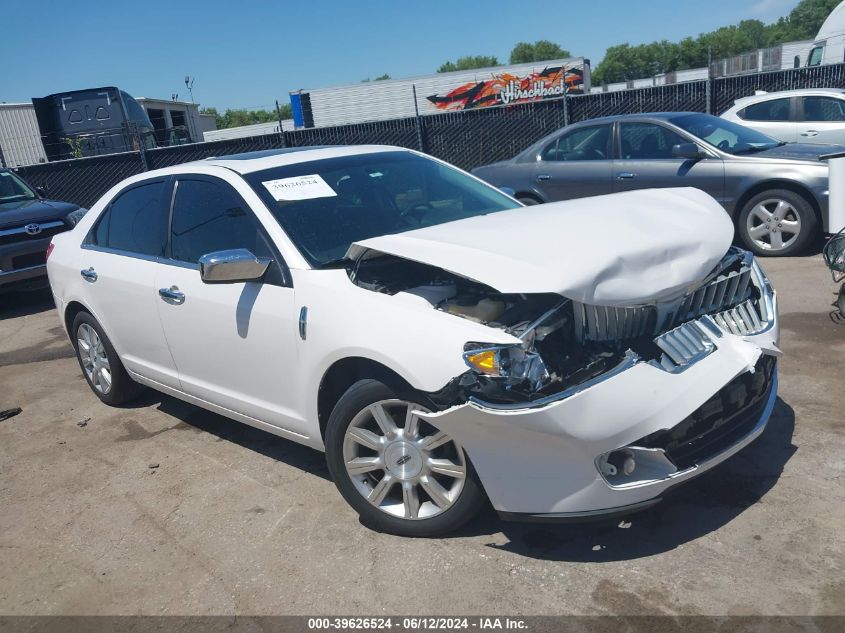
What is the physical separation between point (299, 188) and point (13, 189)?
8.64 m

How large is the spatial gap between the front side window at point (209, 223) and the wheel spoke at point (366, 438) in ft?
3.40

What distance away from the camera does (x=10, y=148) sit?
26734 mm

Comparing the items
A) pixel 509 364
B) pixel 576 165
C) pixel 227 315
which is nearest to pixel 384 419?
pixel 509 364

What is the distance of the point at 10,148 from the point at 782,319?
28.2 metres

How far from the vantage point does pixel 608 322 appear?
9.55ft

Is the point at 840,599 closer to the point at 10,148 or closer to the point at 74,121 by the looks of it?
the point at 74,121

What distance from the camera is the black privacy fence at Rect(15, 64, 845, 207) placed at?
13359 millimetres

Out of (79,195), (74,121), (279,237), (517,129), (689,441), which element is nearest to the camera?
(689,441)

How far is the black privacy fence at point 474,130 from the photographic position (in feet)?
43.8

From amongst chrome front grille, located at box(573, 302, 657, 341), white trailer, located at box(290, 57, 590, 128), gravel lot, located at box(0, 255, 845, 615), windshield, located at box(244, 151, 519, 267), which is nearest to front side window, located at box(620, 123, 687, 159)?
gravel lot, located at box(0, 255, 845, 615)

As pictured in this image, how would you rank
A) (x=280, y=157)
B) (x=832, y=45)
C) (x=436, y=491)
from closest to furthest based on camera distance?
(x=436, y=491), (x=280, y=157), (x=832, y=45)

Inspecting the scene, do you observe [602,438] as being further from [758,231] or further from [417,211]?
[758,231]

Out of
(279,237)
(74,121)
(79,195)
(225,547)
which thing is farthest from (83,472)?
(74,121)

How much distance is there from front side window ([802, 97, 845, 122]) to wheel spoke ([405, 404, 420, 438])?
9.71 meters
